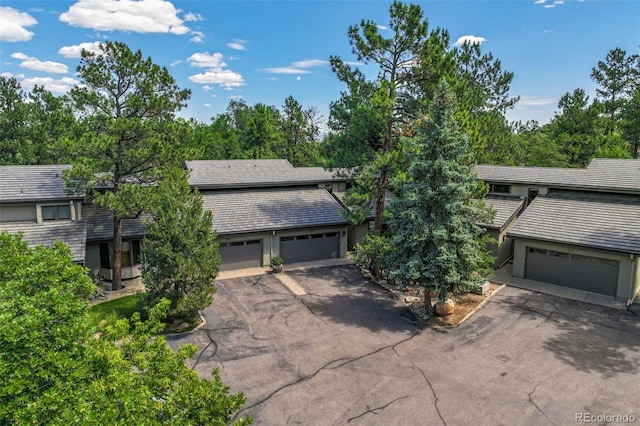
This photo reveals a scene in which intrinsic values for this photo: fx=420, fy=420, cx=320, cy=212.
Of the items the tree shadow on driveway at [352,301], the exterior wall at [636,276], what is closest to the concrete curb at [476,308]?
the tree shadow on driveway at [352,301]

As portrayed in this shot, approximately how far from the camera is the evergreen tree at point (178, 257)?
16547mm

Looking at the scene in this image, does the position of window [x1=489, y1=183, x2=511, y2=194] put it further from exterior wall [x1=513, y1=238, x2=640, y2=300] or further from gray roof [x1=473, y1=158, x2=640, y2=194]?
exterior wall [x1=513, y1=238, x2=640, y2=300]

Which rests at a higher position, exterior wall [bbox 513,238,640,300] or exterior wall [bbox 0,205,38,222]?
exterior wall [bbox 0,205,38,222]

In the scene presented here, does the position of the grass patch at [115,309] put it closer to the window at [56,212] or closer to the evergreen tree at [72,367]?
the window at [56,212]

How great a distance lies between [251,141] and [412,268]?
37.8 meters

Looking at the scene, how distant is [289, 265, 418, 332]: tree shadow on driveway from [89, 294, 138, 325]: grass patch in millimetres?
7674

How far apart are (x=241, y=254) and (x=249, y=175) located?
23.2 ft

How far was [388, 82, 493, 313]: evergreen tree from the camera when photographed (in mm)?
16891

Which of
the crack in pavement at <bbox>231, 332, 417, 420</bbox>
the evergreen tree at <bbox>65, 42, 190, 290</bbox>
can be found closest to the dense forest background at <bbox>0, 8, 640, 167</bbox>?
the evergreen tree at <bbox>65, 42, 190, 290</bbox>

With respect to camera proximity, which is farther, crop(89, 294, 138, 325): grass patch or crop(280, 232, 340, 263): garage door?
crop(280, 232, 340, 263): garage door

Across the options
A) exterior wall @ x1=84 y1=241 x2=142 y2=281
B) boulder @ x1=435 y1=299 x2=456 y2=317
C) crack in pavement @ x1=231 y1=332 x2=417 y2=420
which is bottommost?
crack in pavement @ x1=231 y1=332 x2=417 y2=420

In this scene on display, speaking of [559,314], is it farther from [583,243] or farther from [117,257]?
[117,257]

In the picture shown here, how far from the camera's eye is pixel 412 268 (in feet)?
56.0

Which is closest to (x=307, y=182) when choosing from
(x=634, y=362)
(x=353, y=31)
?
(x=353, y=31)
